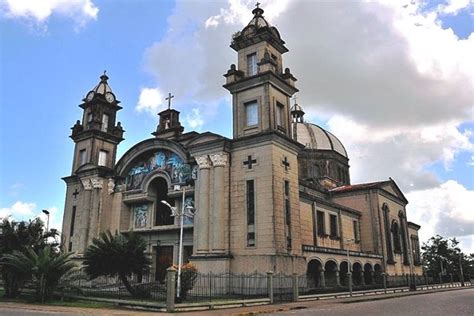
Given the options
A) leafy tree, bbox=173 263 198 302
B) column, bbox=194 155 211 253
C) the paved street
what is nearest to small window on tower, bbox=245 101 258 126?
column, bbox=194 155 211 253

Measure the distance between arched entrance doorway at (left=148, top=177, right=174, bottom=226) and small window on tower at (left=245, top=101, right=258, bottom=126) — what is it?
9153mm

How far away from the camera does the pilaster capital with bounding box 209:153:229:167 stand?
2866cm

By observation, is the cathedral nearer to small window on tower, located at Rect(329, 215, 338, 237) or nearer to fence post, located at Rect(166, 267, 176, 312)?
small window on tower, located at Rect(329, 215, 338, 237)

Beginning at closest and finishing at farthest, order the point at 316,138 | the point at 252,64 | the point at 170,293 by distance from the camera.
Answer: the point at 170,293, the point at 252,64, the point at 316,138

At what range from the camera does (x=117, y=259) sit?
23.2 metres

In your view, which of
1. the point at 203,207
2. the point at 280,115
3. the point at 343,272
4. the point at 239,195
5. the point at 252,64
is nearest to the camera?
the point at 239,195

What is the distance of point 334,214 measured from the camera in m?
37.6

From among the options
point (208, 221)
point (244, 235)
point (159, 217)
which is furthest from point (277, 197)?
point (159, 217)

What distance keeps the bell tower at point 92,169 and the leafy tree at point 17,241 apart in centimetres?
1027

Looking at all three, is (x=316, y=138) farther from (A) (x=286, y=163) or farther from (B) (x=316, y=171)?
(A) (x=286, y=163)

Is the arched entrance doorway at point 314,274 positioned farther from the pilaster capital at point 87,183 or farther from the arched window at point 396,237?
the pilaster capital at point 87,183

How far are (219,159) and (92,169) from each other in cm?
1354

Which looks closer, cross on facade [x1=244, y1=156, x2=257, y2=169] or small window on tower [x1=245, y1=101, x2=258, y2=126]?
cross on facade [x1=244, y1=156, x2=257, y2=169]

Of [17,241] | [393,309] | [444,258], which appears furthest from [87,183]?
[444,258]
